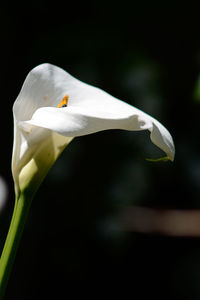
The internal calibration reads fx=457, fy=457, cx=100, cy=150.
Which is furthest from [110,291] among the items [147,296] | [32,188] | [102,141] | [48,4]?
[32,188]

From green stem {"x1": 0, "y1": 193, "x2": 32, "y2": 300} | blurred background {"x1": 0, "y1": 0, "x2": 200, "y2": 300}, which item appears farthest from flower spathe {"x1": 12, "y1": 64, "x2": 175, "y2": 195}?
blurred background {"x1": 0, "y1": 0, "x2": 200, "y2": 300}

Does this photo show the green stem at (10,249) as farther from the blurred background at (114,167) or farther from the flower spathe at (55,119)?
the blurred background at (114,167)

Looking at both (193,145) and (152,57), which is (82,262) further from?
(152,57)

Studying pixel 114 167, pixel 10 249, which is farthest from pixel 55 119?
pixel 114 167

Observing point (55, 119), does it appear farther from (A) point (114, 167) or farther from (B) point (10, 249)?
(A) point (114, 167)

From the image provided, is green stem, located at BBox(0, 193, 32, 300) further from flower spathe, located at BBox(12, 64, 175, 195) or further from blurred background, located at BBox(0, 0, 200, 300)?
blurred background, located at BBox(0, 0, 200, 300)

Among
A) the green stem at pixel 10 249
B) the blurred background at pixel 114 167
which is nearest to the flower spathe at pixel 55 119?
the green stem at pixel 10 249
